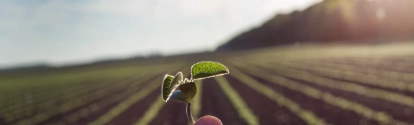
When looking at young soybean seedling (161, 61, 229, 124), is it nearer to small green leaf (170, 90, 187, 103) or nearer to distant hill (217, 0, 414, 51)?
small green leaf (170, 90, 187, 103)

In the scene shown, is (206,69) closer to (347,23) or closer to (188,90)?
(188,90)

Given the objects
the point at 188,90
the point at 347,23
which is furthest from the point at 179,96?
the point at 347,23

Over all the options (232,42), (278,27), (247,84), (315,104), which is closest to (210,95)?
(247,84)

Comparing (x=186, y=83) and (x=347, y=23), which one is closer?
(x=186, y=83)

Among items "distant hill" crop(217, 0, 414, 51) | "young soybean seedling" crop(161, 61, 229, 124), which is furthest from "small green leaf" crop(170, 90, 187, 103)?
"distant hill" crop(217, 0, 414, 51)

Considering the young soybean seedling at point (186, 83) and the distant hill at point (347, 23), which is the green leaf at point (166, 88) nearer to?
the young soybean seedling at point (186, 83)

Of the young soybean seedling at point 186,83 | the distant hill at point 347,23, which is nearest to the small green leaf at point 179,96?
the young soybean seedling at point 186,83
